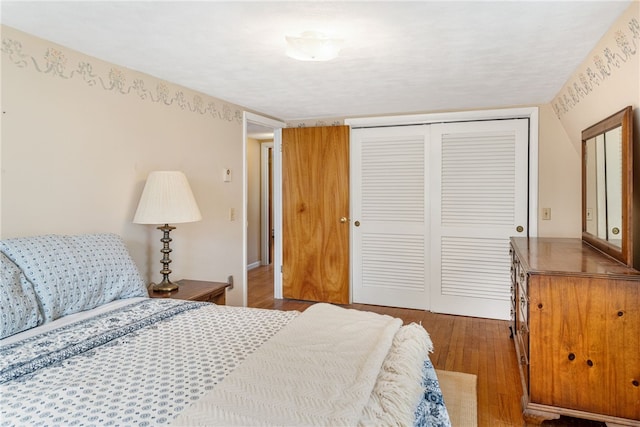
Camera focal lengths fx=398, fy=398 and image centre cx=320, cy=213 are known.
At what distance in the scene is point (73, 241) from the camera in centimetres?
195

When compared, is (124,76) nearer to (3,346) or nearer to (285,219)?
(3,346)

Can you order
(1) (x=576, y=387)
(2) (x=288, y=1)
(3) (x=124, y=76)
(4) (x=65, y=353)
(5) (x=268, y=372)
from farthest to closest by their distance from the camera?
(3) (x=124, y=76) < (1) (x=576, y=387) < (2) (x=288, y=1) < (4) (x=65, y=353) < (5) (x=268, y=372)

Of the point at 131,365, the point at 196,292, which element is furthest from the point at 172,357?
the point at 196,292

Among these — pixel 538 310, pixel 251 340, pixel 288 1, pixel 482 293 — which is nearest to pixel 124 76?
pixel 288 1

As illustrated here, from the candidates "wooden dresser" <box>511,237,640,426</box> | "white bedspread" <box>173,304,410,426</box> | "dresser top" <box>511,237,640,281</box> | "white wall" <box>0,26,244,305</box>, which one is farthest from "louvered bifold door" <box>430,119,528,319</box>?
"white bedspread" <box>173,304,410,426</box>

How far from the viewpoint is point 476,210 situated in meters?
3.76

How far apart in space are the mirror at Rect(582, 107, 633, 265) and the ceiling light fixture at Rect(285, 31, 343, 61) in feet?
4.86

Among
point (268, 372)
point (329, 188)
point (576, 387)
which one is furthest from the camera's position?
point (329, 188)

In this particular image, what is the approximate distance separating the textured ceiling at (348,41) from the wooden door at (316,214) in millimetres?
1058

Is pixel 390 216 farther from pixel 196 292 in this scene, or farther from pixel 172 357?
pixel 172 357

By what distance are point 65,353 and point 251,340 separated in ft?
2.08

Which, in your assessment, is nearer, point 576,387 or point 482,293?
point 576,387

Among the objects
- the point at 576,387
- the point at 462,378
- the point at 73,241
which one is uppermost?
the point at 73,241

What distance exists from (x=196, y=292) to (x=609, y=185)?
2555mm
